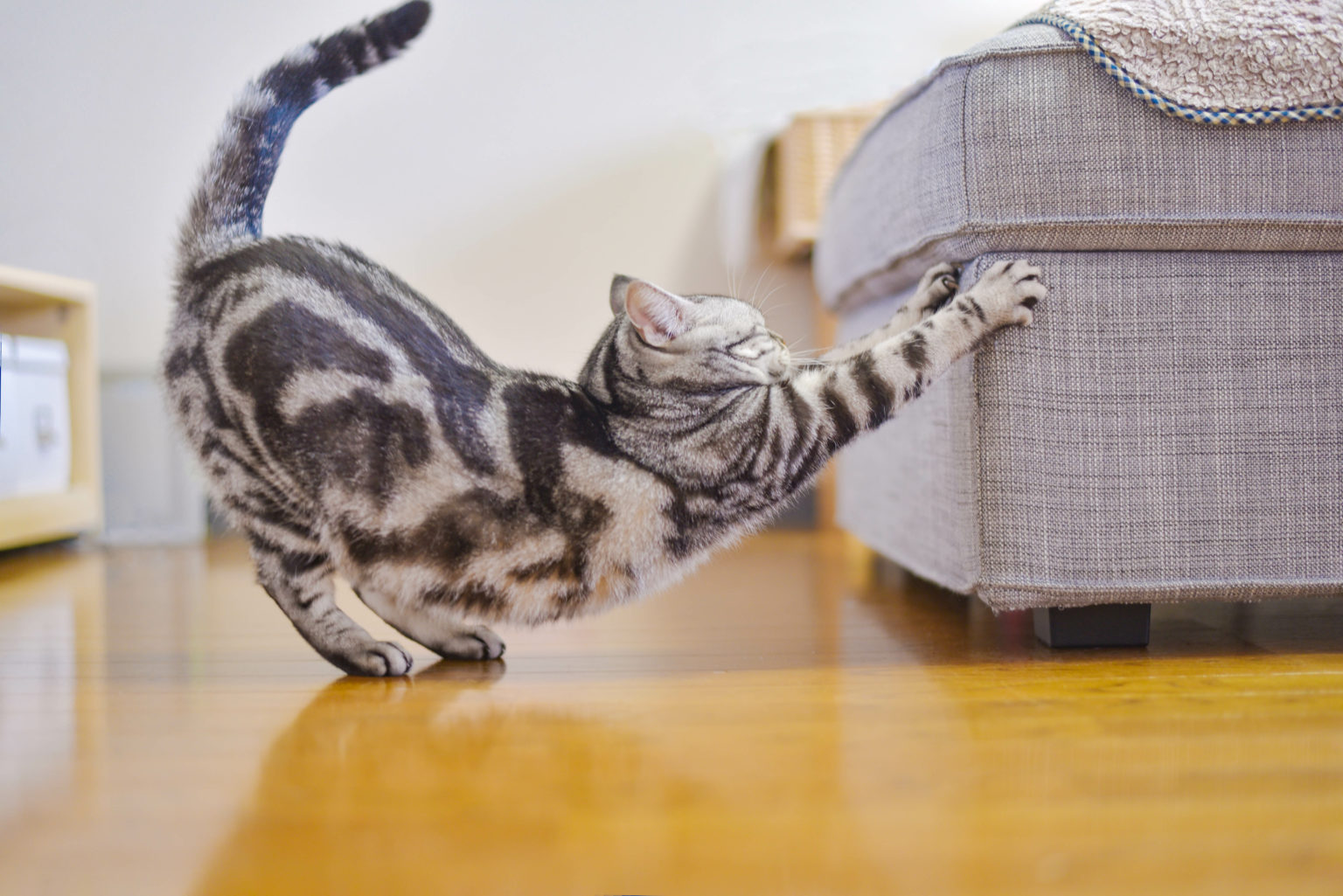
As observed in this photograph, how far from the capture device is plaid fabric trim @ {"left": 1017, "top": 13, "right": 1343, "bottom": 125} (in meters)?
0.98

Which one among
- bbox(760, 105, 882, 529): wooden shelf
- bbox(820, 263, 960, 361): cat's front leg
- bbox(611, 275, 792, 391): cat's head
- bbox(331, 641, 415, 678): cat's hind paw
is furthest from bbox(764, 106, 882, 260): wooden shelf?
bbox(331, 641, 415, 678): cat's hind paw

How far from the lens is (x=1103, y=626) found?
109 centimetres

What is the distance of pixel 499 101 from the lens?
1.70 meters

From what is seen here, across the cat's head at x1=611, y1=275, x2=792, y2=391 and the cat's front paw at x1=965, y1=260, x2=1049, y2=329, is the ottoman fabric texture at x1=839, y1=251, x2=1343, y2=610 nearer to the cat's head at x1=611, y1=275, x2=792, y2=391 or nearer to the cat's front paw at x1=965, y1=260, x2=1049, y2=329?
the cat's front paw at x1=965, y1=260, x2=1049, y2=329

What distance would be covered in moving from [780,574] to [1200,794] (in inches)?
41.5

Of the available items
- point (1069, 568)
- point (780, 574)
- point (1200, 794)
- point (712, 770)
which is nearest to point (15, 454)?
point (780, 574)

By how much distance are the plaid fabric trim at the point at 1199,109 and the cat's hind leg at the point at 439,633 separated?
0.91 meters

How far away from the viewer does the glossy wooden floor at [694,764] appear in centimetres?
58

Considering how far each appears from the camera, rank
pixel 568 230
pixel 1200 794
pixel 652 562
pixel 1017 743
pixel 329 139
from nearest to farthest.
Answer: pixel 1200 794 < pixel 1017 743 < pixel 652 562 < pixel 329 139 < pixel 568 230

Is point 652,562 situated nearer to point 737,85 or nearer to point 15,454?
point 737,85

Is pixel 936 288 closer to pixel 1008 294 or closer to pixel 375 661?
pixel 1008 294

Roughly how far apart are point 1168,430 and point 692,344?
0.52m

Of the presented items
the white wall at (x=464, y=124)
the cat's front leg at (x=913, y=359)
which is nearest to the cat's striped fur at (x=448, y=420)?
the cat's front leg at (x=913, y=359)

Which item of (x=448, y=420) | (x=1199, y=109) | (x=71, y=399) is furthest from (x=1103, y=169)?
(x=71, y=399)
